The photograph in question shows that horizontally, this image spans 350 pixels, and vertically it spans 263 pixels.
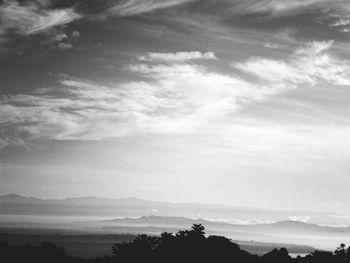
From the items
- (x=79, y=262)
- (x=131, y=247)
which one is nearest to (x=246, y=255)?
(x=131, y=247)

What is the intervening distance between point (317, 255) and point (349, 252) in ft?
13.9

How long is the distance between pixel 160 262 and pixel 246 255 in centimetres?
1339

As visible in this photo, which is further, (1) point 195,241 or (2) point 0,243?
(2) point 0,243

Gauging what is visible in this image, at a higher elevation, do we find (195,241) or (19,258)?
(195,241)

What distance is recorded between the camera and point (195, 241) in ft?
143

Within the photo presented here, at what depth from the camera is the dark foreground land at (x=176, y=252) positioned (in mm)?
41125

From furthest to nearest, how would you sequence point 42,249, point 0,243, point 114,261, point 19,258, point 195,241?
point 0,243
point 42,249
point 19,258
point 195,241
point 114,261

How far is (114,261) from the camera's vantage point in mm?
40156

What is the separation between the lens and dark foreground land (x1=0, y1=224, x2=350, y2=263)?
4112 cm

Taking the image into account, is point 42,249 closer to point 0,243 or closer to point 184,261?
point 0,243

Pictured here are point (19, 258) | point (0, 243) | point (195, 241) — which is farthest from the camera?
point (0, 243)

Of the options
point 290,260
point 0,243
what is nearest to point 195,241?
point 290,260

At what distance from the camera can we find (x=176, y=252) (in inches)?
1667

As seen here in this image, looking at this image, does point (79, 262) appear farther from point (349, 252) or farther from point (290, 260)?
point (349, 252)
